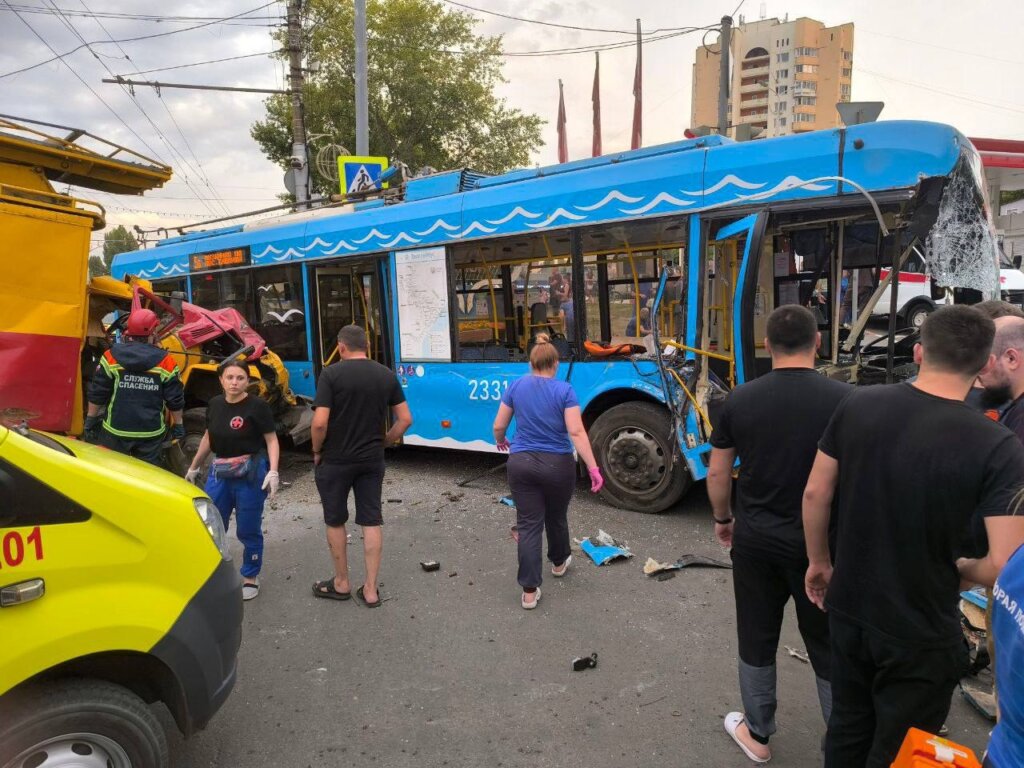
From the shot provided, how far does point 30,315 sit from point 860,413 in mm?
5424

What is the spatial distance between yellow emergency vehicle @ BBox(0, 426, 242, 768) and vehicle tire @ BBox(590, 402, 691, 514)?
12.4ft

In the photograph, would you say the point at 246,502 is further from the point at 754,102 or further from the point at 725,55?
the point at 754,102

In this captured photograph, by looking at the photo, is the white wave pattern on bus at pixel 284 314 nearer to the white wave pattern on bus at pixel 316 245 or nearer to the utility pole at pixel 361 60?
the white wave pattern on bus at pixel 316 245

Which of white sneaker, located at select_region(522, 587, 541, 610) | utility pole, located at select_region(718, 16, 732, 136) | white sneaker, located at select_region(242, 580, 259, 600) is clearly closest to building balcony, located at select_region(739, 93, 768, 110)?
utility pole, located at select_region(718, 16, 732, 136)

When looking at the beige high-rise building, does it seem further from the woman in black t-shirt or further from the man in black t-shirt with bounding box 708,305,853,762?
the man in black t-shirt with bounding box 708,305,853,762

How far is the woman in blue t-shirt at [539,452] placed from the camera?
4160mm

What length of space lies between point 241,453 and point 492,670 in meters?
2.09

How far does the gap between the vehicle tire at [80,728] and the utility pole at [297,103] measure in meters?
14.2

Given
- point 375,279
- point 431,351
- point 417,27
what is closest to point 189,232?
point 375,279

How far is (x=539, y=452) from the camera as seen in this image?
419 cm

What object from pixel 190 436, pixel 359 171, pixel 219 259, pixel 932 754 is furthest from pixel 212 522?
pixel 359 171

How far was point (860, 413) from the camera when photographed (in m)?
1.99

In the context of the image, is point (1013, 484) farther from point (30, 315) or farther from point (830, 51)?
point (830, 51)

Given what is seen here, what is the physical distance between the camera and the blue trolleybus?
4551 millimetres
